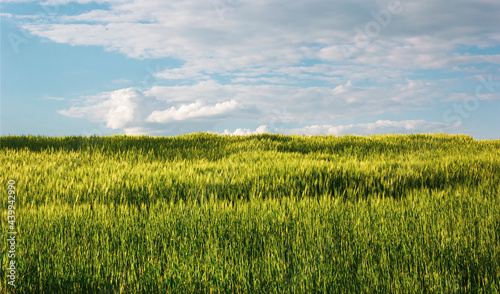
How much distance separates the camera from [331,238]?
387cm

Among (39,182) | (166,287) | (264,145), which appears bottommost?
(166,287)

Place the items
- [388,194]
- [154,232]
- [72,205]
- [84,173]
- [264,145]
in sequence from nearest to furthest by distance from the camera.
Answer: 1. [154,232]
2. [72,205]
3. [388,194]
4. [84,173]
5. [264,145]

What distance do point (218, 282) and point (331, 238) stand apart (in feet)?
4.73

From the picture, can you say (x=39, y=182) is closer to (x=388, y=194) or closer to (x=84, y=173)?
(x=84, y=173)

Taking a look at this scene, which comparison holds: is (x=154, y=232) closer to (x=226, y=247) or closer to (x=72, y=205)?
(x=226, y=247)

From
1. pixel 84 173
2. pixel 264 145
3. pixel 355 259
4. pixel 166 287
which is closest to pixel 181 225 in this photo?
pixel 166 287

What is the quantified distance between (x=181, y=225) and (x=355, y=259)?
2.11 m

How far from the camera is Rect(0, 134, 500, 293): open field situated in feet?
10.2

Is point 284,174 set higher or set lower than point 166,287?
higher

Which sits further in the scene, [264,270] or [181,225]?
[181,225]

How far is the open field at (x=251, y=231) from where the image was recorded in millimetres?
3123

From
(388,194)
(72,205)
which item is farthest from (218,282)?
(388,194)

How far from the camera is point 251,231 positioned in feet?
13.7

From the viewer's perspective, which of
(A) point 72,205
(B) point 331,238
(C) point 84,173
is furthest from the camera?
(C) point 84,173
